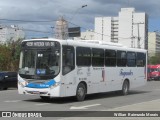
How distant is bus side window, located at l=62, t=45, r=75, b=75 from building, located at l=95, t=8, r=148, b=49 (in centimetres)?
5255

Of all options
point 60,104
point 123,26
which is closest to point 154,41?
point 123,26

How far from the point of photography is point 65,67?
64.0 feet

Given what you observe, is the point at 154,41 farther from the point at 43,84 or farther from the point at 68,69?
the point at 43,84

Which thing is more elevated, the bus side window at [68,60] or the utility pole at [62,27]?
the utility pole at [62,27]

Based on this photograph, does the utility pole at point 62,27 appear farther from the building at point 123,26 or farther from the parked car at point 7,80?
the parked car at point 7,80

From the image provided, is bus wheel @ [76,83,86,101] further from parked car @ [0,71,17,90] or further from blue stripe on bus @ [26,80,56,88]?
parked car @ [0,71,17,90]

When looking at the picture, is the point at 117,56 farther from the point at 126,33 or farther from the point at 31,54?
the point at 126,33

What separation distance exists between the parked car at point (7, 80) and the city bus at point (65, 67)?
Answer: 10.0 m

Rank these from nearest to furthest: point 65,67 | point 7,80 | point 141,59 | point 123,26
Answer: point 65,67 < point 141,59 < point 7,80 < point 123,26

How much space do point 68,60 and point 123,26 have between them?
57.1m

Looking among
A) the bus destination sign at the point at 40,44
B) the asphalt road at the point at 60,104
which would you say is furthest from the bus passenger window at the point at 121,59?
the bus destination sign at the point at 40,44

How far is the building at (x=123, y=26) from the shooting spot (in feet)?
240

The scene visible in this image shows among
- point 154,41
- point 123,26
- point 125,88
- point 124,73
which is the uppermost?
point 123,26

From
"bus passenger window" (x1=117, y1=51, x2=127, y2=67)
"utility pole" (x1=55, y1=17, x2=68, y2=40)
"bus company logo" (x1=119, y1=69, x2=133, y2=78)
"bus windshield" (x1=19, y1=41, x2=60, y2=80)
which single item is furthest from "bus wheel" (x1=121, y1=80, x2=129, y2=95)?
"utility pole" (x1=55, y1=17, x2=68, y2=40)
